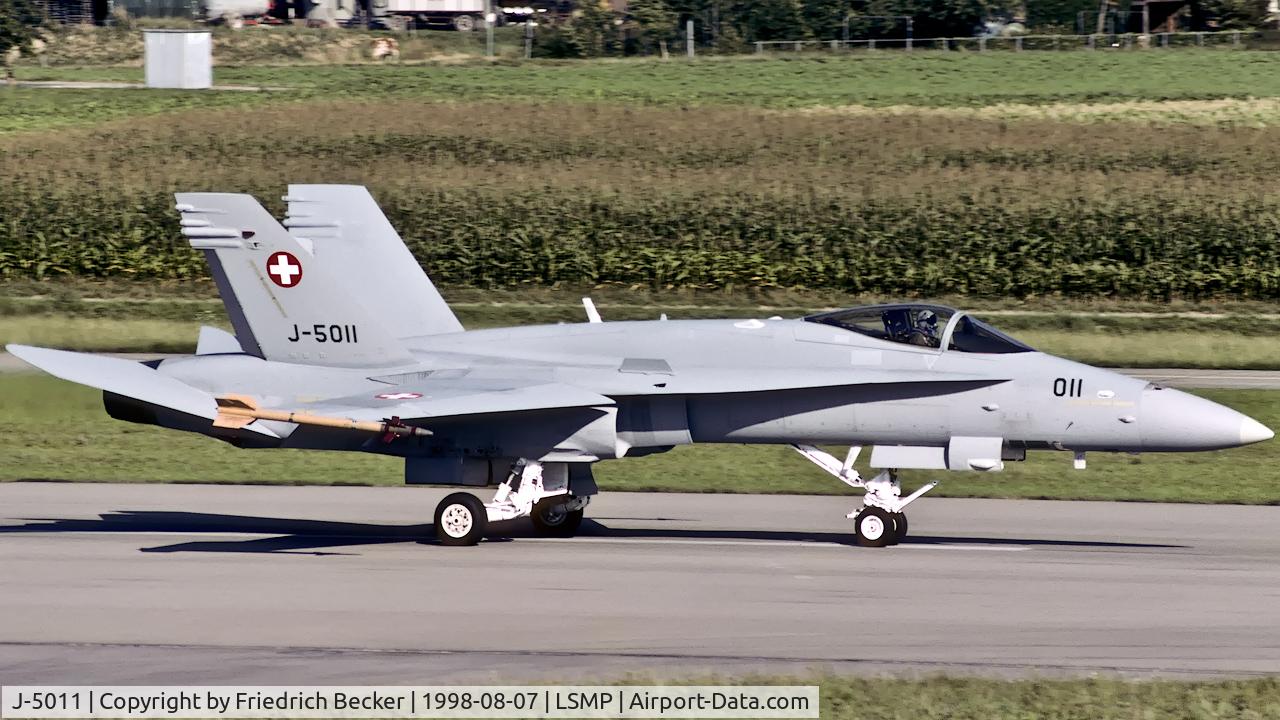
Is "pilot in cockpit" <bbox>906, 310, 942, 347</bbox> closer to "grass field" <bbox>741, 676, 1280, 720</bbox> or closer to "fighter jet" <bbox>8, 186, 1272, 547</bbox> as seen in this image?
"fighter jet" <bbox>8, 186, 1272, 547</bbox>

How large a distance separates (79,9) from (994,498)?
4038 inches

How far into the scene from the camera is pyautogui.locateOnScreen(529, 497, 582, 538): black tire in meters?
16.5

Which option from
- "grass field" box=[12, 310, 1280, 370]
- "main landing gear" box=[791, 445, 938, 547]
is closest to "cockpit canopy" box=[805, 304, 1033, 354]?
"main landing gear" box=[791, 445, 938, 547]

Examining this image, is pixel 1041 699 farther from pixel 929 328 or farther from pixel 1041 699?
pixel 929 328

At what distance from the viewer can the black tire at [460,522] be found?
51.5 ft

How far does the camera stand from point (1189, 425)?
1459 cm

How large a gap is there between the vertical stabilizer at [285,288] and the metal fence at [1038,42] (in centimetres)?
6920

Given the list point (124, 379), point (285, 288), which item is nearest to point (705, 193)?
point (285, 288)

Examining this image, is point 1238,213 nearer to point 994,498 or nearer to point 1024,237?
point 1024,237

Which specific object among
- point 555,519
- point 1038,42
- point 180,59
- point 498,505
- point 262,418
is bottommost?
point 555,519

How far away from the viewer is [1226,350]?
104 feet

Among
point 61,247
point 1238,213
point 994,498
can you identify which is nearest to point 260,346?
point 994,498

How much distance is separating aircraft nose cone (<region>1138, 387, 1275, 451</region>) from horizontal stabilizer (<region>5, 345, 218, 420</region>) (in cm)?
878

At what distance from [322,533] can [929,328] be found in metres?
6.64
